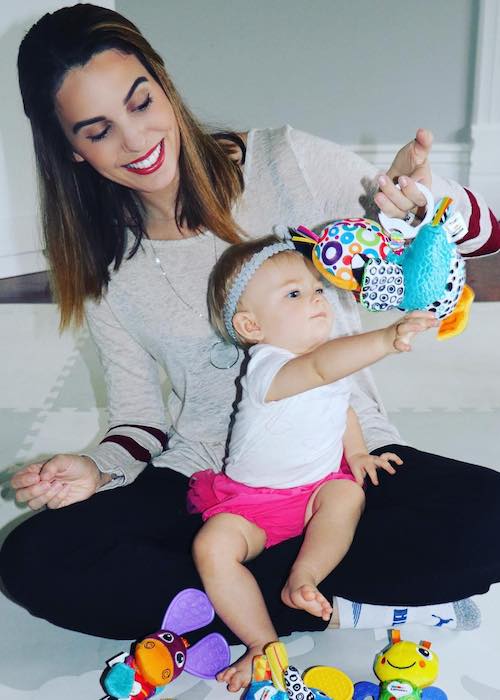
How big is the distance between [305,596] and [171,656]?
0.20 meters

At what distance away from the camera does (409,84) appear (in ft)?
9.46

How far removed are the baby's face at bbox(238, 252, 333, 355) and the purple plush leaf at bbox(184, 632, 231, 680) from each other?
1.27 feet

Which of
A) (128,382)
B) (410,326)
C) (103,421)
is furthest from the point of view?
(103,421)

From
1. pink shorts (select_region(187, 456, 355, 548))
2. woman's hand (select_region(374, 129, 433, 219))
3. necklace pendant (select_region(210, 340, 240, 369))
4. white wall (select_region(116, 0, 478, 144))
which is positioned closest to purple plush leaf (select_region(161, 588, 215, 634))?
pink shorts (select_region(187, 456, 355, 548))

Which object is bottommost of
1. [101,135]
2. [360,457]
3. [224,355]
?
[360,457]

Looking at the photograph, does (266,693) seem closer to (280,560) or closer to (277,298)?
(280,560)

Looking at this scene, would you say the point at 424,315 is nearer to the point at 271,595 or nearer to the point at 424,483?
the point at 424,483

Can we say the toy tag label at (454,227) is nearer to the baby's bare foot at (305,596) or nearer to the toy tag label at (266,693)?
the baby's bare foot at (305,596)

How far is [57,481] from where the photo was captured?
1143mm

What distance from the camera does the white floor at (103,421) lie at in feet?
3.72

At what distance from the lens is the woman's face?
1.09 metres

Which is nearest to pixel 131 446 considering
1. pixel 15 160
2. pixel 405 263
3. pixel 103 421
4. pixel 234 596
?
pixel 234 596

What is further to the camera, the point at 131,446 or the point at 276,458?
the point at 131,446

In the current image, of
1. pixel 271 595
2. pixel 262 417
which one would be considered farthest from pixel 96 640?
pixel 262 417
